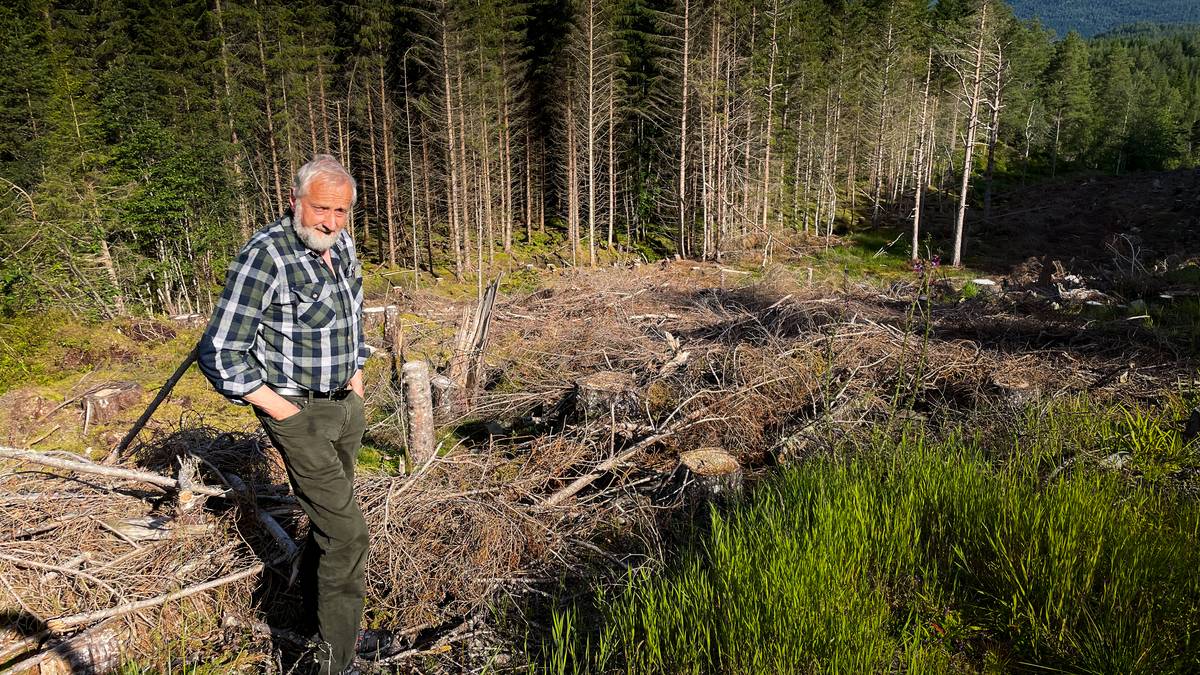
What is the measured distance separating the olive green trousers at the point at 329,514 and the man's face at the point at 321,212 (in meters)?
0.73

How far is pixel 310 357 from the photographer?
9.05 feet

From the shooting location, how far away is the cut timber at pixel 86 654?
2.73 meters

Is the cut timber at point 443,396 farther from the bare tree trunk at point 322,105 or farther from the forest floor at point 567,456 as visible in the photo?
the bare tree trunk at point 322,105

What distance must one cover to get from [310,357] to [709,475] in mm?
2823

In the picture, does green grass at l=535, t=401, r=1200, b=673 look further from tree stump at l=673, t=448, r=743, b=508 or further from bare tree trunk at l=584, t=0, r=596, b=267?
bare tree trunk at l=584, t=0, r=596, b=267

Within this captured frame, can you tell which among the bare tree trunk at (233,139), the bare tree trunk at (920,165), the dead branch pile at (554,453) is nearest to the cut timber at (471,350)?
the dead branch pile at (554,453)

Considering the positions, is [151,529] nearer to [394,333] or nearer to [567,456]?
[567,456]

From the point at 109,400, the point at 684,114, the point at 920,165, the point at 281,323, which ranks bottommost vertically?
the point at 109,400

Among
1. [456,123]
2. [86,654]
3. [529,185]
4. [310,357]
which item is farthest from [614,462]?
[529,185]

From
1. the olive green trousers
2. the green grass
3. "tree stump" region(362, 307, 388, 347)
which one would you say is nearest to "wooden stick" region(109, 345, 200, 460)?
the olive green trousers

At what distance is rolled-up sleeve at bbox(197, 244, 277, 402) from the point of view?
2.50 meters

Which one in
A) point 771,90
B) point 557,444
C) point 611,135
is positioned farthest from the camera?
point 611,135

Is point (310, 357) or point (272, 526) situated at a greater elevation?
point (310, 357)

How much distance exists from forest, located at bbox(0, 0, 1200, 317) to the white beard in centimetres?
859
